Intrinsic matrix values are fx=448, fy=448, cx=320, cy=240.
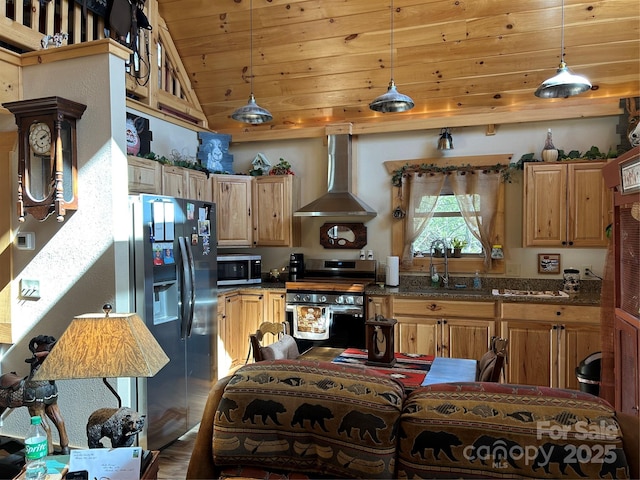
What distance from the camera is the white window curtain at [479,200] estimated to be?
186 inches

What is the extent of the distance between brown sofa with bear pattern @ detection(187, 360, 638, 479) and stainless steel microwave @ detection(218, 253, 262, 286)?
136 inches

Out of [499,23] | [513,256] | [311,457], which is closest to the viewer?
[311,457]

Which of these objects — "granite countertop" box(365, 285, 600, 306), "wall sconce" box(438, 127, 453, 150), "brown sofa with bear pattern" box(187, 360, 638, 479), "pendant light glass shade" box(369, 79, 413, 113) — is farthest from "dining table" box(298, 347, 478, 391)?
"wall sconce" box(438, 127, 453, 150)

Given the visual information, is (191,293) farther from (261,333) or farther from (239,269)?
(239,269)

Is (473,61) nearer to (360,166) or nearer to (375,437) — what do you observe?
(360,166)

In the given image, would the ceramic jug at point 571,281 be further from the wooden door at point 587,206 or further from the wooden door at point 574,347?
the wooden door at point 574,347

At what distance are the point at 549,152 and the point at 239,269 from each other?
11.3ft

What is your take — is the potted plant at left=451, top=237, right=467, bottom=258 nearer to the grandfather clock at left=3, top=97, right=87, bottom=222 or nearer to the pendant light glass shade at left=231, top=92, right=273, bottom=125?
the pendant light glass shade at left=231, top=92, right=273, bottom=125

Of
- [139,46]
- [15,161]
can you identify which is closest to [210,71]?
[139,46]

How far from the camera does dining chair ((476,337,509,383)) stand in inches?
87.5

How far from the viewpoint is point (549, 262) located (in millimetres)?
4578

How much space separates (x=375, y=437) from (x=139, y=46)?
4.60 meters

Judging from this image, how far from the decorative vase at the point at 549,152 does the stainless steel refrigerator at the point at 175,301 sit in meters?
3.20

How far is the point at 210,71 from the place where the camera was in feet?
16.8
